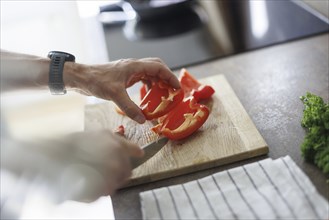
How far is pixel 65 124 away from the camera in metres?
2.02

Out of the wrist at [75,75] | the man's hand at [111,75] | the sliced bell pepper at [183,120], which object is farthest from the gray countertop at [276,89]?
the wrist at [75,75]

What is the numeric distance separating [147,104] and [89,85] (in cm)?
16

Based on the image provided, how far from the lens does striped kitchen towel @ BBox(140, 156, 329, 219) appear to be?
0.82m

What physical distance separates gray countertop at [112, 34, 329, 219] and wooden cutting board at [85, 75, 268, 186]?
0.02 meters

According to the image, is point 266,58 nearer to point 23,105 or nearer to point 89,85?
point 89,85

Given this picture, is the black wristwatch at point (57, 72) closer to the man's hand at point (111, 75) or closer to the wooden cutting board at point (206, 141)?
the man's hand at point (111, 75)

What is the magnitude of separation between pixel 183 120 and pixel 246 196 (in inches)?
11.9

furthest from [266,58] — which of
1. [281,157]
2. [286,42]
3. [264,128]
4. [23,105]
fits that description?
[23,105]

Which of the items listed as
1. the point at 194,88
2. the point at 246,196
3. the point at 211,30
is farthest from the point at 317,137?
the point at 211,30

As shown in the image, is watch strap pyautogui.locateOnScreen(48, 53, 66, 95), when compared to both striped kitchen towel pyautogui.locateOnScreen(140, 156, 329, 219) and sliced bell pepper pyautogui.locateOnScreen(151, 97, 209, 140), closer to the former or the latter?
sliced bell pepper pyautogui.locateOnScreen(151, 97, 209, 140)

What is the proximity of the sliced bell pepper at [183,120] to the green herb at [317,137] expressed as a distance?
252mm

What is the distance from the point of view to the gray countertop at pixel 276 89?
96 cm

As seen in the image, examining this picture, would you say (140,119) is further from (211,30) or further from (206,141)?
(211,30)

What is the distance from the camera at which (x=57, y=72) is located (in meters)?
1.16
